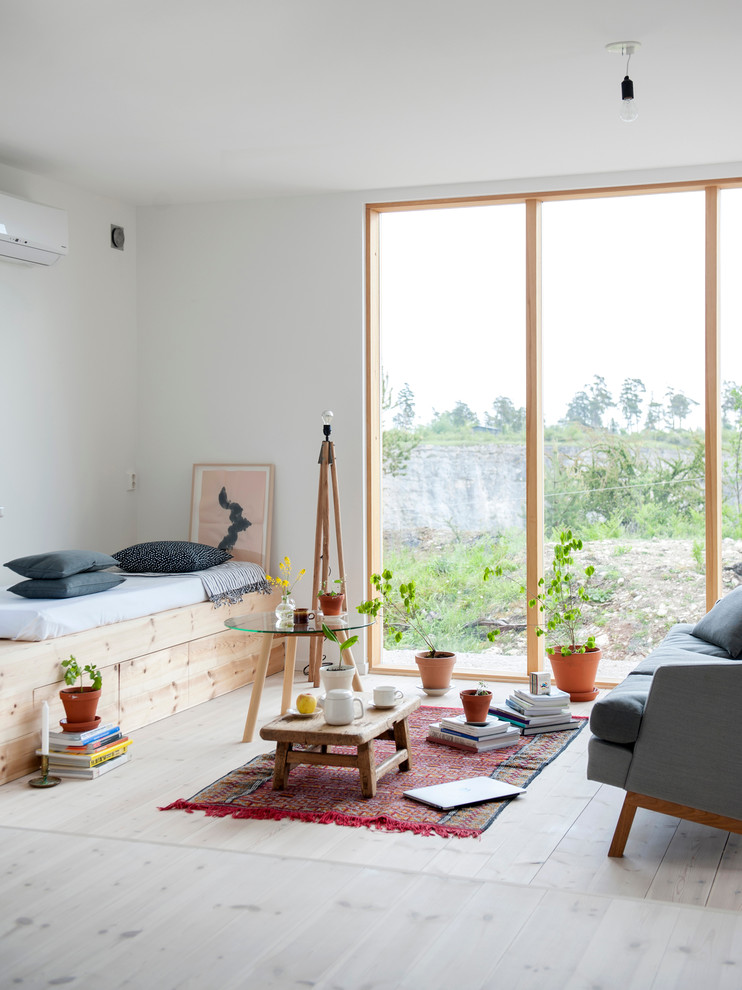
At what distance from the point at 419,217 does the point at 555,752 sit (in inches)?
123

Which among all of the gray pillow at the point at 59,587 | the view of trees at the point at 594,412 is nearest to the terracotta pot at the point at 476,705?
the gray pillow at the point at 59,587

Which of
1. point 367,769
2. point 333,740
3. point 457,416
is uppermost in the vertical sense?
point 457,416

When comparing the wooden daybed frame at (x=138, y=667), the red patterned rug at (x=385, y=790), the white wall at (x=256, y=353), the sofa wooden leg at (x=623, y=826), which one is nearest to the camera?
the sofa wooden leg at (x=623, y=826)

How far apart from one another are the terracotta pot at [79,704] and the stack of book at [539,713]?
5.71 ft

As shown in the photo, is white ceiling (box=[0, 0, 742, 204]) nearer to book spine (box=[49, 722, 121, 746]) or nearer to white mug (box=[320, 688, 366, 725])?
white mug (box=[320, 688, 366, 725])

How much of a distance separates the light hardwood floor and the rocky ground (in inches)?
71.3

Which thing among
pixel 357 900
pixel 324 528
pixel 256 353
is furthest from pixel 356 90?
pixel 357 900

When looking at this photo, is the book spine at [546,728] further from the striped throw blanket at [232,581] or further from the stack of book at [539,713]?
the striped throw blanket at [232,581]

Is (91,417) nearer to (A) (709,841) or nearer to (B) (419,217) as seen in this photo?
(B) (419,217)

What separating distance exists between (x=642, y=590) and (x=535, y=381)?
49.6 inches

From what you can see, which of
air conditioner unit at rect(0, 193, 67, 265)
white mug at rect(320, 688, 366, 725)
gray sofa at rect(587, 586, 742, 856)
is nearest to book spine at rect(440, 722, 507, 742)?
white mug at rect(320, 688, 366, 725)

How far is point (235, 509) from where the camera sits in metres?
5.88

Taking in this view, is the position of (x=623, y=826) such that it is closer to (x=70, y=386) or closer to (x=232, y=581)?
(x=232, y=581)

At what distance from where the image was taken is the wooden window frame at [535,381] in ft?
17.0
